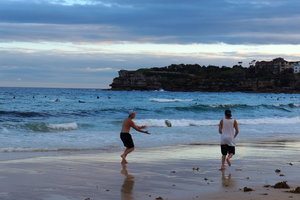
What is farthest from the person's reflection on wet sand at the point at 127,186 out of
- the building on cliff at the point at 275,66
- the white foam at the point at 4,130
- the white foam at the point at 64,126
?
the building on cliff at the point at 275,66

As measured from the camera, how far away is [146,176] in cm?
975

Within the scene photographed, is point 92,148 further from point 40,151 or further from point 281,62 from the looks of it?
point 281,62

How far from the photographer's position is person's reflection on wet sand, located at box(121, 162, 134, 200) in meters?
7.76

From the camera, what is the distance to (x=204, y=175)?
9.97 m

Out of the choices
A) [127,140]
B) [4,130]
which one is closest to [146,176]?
[127,140]

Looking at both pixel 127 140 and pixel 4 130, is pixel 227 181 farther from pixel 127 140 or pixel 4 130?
pixel 4 130

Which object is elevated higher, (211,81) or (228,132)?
(211,81)

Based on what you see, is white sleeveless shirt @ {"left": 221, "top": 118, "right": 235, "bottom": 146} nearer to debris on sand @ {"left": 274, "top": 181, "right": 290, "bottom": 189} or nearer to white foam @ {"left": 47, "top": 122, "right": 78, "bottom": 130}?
debris on sand @ {"left": 274, "top": 181, "right": 290, "bottom": 189}

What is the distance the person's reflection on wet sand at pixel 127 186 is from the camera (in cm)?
776

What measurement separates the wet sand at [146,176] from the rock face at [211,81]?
502 ft

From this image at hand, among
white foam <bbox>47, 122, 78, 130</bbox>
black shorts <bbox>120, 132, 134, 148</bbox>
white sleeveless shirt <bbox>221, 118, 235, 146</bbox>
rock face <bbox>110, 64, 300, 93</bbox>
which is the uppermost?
rock face <bbox>110, 64, 300, 93</bbox>

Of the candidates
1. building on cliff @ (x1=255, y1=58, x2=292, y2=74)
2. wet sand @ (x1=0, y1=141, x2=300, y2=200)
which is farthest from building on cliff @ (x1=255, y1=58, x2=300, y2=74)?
wet sand @ (x1=0, y1=141, x2=300, y2=200)

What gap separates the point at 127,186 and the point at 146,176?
1164 millimetres

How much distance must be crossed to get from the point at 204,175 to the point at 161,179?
112 cm
